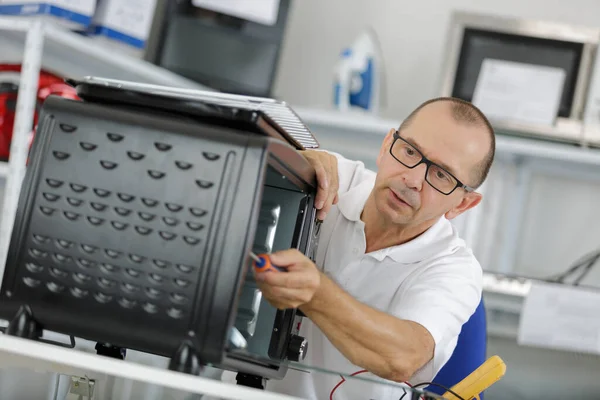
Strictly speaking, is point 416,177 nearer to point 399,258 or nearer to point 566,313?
point 399,258

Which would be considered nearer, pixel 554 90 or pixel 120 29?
pixel 120 29

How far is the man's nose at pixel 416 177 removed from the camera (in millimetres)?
1171

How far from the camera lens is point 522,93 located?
6.93 ft

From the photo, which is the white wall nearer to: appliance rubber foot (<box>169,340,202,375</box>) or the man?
the man

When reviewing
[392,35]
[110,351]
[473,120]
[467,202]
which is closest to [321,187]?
[110,351]

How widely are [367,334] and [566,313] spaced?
1.30m

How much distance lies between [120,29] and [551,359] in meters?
1.48

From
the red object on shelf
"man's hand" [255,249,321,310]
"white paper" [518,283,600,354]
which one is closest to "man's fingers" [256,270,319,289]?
"man's hand" [255,249,321,310]

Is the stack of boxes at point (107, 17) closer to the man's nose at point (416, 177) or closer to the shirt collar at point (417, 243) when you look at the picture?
the shirt collar at point (417, 243)

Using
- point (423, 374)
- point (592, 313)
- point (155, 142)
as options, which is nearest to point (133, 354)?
point (155, 142)

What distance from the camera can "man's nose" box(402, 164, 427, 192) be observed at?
1.17 m

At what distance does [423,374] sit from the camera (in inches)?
42.1

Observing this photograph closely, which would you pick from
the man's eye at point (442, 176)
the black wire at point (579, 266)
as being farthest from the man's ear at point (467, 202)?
the black wire at point (579, 266)

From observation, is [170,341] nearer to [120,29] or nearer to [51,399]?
[51,399]
